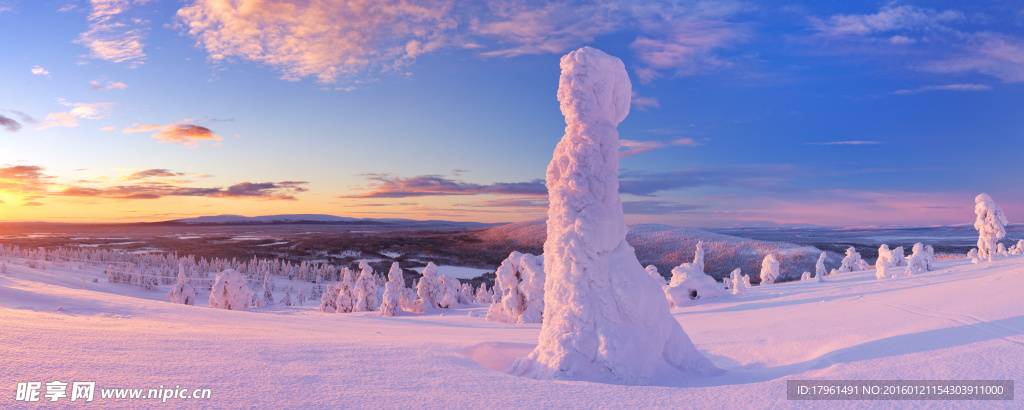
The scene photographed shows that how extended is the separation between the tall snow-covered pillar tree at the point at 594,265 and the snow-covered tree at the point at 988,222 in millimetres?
41706

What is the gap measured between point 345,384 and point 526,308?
658 inches

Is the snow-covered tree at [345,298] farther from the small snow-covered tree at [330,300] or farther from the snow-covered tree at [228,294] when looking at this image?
the snow-covered tree at [228,294]

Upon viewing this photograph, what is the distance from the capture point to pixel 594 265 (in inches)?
298

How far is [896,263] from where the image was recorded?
1679 inches

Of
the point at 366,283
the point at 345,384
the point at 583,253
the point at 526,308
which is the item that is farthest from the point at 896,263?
the point at 345,384

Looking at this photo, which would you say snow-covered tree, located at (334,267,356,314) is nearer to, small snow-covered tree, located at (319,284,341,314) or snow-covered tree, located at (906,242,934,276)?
small snow-covered tree, located at (319,284,341,314)

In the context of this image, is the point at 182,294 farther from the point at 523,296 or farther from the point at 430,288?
the point at 523,296

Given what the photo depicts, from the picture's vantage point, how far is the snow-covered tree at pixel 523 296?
21625mm

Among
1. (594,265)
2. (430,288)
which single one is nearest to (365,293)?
(430,288)

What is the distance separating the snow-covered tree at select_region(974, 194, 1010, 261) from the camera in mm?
34844

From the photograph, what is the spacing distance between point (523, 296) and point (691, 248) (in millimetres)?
92200

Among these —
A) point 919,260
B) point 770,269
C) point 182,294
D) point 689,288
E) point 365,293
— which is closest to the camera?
point 689,288

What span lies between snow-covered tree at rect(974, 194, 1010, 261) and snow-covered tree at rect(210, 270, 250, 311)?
161 feet

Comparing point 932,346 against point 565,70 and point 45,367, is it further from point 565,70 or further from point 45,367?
point 45,367
